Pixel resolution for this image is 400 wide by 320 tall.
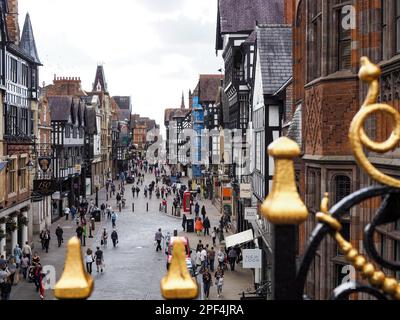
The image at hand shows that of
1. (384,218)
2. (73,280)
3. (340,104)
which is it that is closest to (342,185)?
(340,104)

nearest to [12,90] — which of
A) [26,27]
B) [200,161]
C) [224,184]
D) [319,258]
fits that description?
[26,27]

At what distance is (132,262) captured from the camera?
1200 inches

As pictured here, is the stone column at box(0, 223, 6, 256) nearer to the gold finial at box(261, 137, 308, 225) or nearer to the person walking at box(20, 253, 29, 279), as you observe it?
the person walking at box(20, 253, 29, 279)

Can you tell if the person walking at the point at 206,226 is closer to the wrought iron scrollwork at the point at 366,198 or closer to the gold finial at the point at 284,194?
the wrought iron scrollwork at the point at 366,198

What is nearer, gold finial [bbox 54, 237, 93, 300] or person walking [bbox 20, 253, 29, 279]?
gold finial [bbox 54, 237, 93, 300]

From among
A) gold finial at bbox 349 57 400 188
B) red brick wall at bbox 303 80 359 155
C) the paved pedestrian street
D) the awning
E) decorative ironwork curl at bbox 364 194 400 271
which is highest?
red brick wall at bbox 303 80 359 155

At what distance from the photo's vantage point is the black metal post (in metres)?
2.55

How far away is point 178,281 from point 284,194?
60cm

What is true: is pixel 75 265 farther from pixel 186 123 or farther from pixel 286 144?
pixel 186 123

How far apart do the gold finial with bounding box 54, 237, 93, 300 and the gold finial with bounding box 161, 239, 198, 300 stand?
0.35m

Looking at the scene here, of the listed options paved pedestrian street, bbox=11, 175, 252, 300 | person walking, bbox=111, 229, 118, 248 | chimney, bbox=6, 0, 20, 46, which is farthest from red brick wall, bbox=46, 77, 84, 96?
person walking, bbox=111, 229, 118, 248

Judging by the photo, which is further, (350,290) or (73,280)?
(350,290)

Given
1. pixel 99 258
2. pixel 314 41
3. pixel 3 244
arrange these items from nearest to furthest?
pixel 314 41 → pixel 99 258 → pixel 3 244

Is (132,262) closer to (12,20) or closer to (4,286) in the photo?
(4,286)
